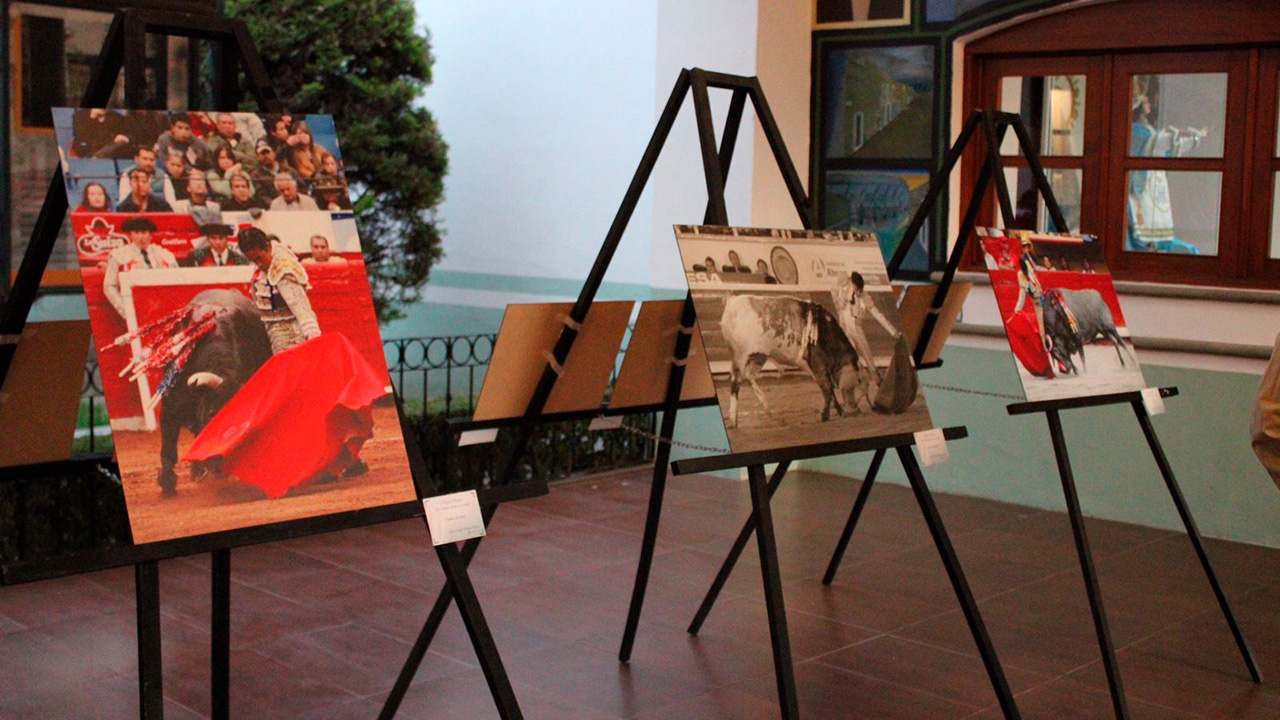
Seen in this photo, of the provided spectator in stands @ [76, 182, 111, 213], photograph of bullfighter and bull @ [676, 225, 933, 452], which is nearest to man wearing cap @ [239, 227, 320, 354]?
spectator in stands @ [76, 182, 111, 213]

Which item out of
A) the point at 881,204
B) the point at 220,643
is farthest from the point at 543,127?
the point at 220,643

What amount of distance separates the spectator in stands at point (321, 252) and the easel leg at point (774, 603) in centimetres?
91

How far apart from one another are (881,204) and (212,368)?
508 centimetres

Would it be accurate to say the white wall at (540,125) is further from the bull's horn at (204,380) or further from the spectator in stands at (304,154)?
the bull's horn at (204,380)

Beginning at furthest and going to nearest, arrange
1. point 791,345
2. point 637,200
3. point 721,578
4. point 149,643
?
point 721,578 < point 637,200 < point 791,345 < point 149,643

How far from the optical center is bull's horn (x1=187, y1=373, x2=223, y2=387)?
2.17m

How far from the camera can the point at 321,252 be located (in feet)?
7.92

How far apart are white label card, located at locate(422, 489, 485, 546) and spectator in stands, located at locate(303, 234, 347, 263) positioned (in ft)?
1.52

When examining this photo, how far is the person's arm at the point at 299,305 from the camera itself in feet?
7.64

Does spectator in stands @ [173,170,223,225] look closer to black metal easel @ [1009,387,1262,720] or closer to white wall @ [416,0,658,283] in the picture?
black metal easel @ [1009,387,1262,720]

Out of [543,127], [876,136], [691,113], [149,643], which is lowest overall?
[149,643]

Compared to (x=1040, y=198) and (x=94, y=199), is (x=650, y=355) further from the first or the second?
(x=1040, y=198)

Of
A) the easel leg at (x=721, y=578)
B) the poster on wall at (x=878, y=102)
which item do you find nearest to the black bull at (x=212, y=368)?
the easel leg at (x=721, y=578)

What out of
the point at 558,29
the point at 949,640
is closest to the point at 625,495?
the point at 949,640
